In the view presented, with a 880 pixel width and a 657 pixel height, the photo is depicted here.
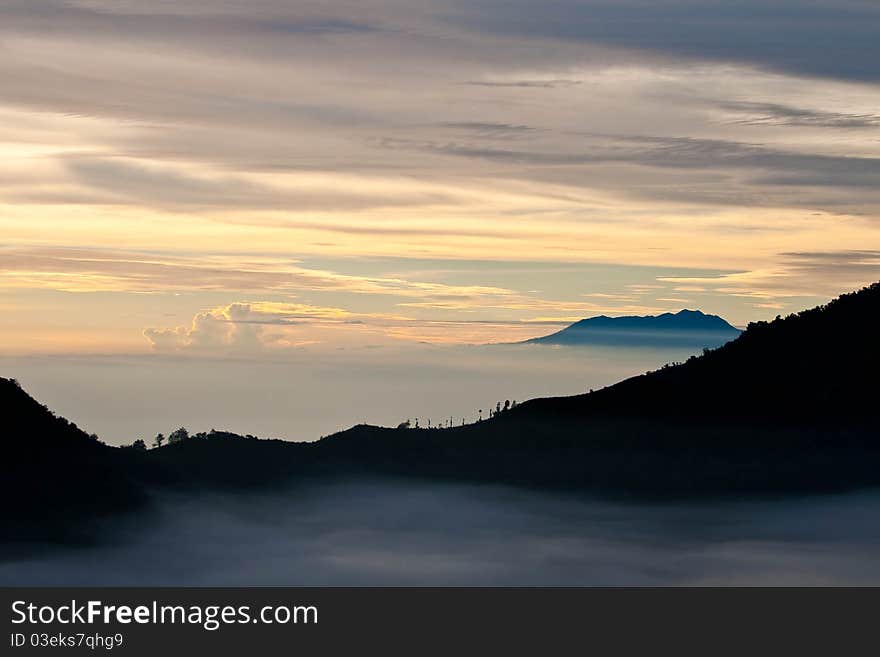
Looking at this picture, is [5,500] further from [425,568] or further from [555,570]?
[555,570]

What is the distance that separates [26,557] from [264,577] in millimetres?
34907

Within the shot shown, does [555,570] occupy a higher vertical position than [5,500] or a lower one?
lower

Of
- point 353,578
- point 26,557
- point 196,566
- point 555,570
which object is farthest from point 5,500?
point 555,570

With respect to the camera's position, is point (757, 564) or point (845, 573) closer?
point (845, 573)

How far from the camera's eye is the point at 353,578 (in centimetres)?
18062
